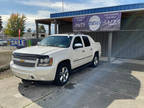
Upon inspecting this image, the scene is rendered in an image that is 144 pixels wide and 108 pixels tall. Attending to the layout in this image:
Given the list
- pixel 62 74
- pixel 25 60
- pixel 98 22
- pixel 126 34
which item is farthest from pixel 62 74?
pixel 126 34

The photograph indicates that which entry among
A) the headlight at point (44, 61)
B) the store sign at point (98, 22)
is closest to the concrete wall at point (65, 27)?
the store sign at point (98, 22)

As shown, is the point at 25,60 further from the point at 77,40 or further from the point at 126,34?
the point at 126,34

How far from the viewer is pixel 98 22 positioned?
26.8 ft

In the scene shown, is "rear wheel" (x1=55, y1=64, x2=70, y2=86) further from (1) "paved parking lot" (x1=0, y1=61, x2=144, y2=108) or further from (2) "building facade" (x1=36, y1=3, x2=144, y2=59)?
(2) "building facade" (x1=36, y1=3, x2=144, y2=59)

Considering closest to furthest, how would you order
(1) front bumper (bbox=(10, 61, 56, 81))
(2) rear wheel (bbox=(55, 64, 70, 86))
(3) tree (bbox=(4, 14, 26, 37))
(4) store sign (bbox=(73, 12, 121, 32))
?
(1) front bumper (bbox=(10, 61, 56, 81))
(2) rear wheel (bbox=(55, 64, 70, 86))
(4) store sign (bbox=(73, 12, 121, 32))
(3) tree (bbox=(4, 14, 26, 37))

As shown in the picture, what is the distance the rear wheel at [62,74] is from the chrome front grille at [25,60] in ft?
2.88

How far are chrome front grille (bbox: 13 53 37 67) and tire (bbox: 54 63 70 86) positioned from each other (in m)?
0.88

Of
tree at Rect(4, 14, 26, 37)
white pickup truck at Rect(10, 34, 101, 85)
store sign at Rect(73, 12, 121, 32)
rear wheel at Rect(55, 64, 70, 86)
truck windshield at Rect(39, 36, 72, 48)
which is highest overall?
tree at Rect(4, 14, 26, 37)

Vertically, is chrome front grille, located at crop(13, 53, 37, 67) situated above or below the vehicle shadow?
above

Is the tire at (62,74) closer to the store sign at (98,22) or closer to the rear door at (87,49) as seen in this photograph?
the rear door at (87,49)

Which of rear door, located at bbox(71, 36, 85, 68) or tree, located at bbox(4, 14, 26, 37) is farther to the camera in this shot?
tree, located at bbox(4, 14, 26, 37)

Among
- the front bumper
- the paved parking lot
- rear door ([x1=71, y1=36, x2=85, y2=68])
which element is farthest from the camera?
rear door ([x1=71, y1=36, x2=85, y2=68])

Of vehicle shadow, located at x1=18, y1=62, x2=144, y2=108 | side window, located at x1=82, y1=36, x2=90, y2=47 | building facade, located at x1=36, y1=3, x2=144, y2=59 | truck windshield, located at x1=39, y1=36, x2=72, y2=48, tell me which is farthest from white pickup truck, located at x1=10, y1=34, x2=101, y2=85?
building facade, located at x1=36, y1=3, x2=144, y2=59

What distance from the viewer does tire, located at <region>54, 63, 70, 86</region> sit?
3.90m
